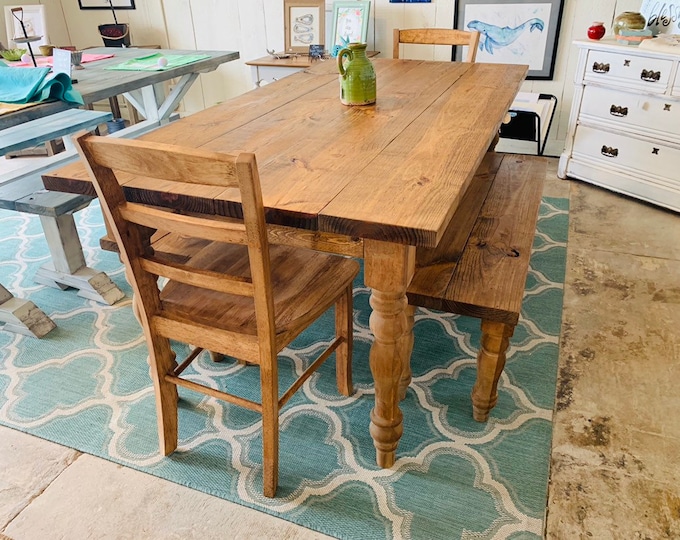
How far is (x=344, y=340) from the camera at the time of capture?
1652 millimetres

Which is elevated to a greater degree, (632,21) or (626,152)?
(632,21)

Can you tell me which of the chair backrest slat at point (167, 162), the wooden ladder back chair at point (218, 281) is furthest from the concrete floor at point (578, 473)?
the chair backrest slat at point (167, 162)

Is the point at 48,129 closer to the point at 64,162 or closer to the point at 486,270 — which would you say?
the point at 64,162

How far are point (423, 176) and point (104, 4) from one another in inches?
166

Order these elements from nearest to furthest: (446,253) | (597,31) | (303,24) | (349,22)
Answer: (446,253), (597,31), (349,22), (303,24)

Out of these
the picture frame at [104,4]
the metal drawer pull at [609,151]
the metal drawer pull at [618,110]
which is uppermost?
the picture frame at [104,4]

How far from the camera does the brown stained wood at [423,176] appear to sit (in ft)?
3.47

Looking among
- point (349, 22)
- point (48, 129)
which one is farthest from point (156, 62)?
point (349, 22)

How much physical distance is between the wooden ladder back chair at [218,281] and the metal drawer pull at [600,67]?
2140 millimetres

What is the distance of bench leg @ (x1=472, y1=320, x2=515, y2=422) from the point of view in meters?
1.45

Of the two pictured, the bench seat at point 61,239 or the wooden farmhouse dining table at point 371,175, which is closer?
the wooden farmhouse dining table at point 371,175

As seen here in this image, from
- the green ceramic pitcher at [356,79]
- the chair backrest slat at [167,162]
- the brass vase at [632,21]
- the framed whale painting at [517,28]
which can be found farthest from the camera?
the framed whale painting at [517,28]

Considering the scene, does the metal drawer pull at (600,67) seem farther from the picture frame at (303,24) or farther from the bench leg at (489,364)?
the bench leg at (489,364)

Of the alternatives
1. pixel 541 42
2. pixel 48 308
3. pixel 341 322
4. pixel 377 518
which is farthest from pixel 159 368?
pixel 541 42
